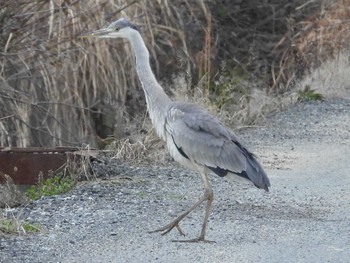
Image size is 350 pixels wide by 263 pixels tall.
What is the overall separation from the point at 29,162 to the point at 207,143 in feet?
9.05

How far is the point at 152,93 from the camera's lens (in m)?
8.85

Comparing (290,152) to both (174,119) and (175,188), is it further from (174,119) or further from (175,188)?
(174,119)

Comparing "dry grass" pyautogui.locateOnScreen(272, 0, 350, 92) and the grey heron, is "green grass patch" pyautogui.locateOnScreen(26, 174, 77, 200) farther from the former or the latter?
"dry grass" pyautogui.locateOnScreen(272, 0, 350, 92)

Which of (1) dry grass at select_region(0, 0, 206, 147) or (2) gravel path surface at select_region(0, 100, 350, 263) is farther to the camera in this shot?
(1) dry grass at select_region(0, 0, 206, 147)

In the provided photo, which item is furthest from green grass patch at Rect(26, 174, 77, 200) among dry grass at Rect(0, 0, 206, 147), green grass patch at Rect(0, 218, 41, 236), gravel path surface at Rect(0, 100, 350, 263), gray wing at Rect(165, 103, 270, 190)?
dry grass at Rect(0, 0, 206, 147)

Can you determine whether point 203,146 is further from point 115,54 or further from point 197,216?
point 115,54


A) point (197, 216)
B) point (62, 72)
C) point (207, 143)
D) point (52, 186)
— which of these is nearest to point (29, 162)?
point (52, 186)

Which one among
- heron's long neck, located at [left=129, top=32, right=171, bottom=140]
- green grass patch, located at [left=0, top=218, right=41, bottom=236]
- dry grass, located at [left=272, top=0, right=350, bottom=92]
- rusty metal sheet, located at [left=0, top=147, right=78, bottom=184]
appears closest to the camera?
green grass patch, located at [left=0, top=218, right=41, bottom=236]

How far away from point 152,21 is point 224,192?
7331mm

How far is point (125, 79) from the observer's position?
16.0 meters

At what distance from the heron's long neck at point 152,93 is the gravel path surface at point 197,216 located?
2.68 ft

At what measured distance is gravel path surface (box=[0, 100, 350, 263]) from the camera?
744 cm

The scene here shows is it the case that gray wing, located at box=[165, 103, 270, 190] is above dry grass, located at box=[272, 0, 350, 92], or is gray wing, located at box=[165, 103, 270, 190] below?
above

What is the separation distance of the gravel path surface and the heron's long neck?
32.2 inches
